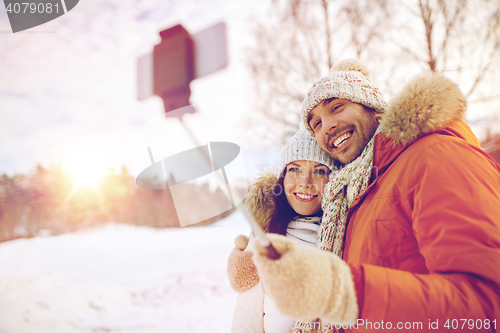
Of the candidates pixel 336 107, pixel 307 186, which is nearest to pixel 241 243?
pixel 307 186

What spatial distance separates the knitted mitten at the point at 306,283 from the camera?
586 mm

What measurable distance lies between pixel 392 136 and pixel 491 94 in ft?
12.9

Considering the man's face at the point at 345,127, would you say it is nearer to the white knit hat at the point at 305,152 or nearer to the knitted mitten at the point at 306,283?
the white knit hat at the point at 305,152

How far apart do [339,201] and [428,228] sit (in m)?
0.58

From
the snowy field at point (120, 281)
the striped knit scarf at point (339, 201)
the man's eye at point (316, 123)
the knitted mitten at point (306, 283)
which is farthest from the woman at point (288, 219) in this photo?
the snowy field at point (120, 281)

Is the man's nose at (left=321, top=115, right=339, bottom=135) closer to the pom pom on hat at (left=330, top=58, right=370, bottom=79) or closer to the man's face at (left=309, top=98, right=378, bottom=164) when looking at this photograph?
the man's face at (left=309, top=98, right=378, bottom=164)

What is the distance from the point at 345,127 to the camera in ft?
4.66

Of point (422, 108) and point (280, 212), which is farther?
point (280, 212)

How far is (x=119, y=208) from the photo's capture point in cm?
467

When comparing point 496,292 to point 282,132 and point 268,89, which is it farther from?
point 268,89

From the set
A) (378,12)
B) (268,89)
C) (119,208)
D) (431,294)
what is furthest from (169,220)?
(378,12)

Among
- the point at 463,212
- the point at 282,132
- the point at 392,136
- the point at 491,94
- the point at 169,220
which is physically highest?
the point at 392,136

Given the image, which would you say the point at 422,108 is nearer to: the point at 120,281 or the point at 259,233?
the point at 259,233

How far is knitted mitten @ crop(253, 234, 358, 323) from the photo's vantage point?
586 millimetres
